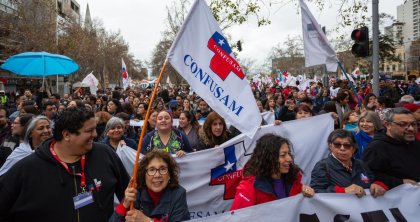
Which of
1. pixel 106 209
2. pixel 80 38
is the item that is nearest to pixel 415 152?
pixel 106 209

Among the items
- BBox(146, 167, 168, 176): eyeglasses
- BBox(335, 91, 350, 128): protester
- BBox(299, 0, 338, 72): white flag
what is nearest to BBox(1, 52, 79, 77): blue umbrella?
BBox(299, 0, 338, 72): white flag

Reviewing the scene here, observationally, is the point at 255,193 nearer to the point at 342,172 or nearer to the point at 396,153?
the point at 342,172

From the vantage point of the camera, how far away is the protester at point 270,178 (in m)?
3.09

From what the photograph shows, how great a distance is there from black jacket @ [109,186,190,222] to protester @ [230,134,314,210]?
43 cm

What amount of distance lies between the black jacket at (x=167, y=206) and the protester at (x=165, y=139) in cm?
176

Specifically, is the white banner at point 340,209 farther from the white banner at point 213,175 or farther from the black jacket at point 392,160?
the white banner at point 213,175

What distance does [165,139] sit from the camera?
16.4 feet

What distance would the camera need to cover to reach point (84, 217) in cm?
280

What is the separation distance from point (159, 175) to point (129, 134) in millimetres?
3843

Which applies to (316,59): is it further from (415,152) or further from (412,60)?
(412,60)

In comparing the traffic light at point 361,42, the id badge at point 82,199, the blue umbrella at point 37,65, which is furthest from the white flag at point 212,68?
the blue umbrella at point 37,65

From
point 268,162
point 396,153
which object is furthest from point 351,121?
point 268,162

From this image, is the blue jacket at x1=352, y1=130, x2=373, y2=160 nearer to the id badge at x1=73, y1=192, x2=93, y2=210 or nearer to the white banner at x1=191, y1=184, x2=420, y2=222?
the white banner at x1=191, y1=184, x2=420, y2=222

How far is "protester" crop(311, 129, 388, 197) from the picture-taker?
330cm
